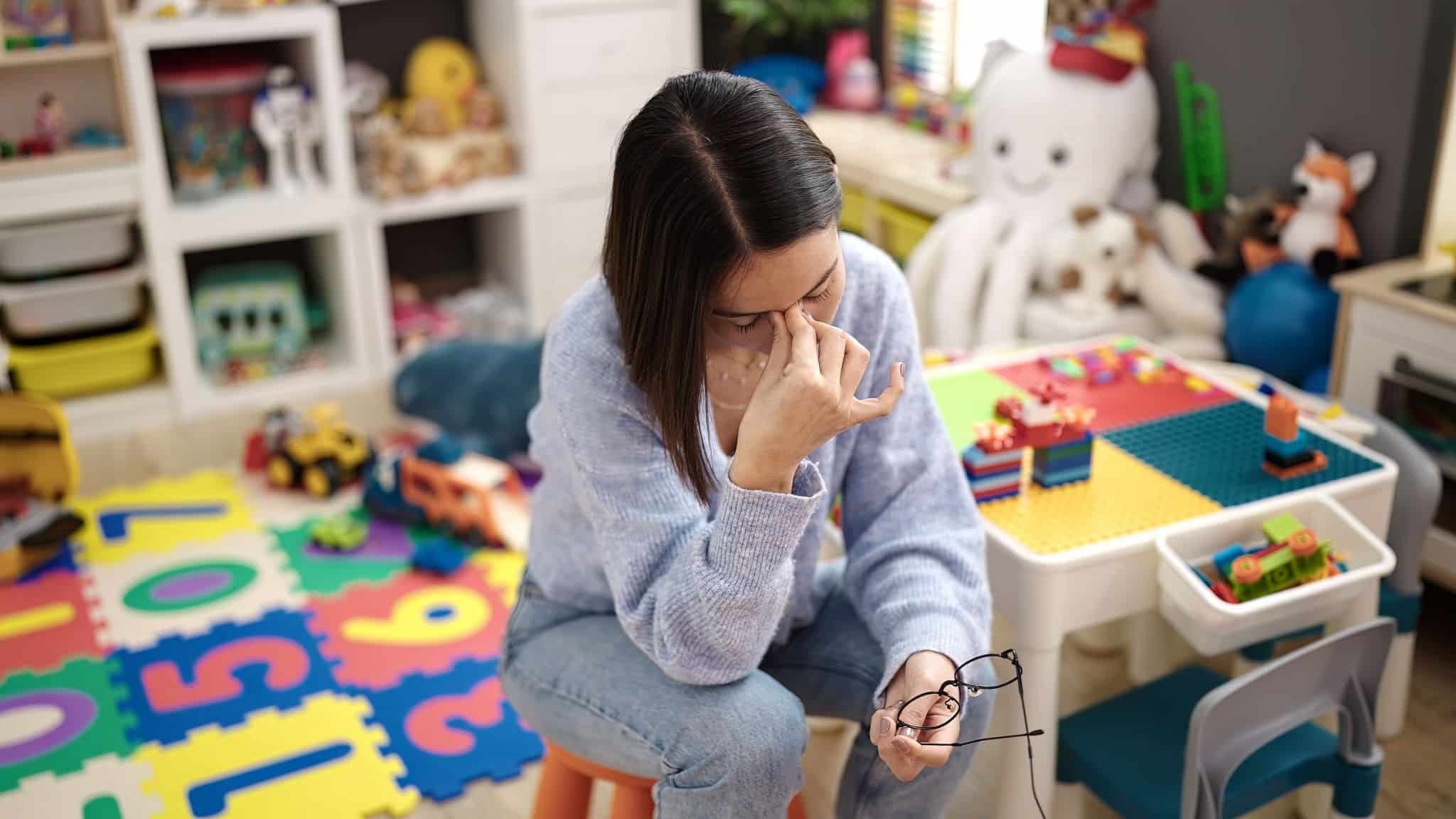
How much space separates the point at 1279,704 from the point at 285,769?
1169 millimetres

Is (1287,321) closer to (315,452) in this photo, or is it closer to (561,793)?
(561,793)

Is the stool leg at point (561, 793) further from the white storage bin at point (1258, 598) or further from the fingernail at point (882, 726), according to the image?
the white storage bin at point (1258, 598)

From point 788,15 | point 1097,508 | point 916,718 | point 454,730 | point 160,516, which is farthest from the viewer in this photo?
point 788,15

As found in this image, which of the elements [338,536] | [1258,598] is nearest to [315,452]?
[338,536]

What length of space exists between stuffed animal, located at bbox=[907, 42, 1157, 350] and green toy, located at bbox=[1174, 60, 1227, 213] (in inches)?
2.3

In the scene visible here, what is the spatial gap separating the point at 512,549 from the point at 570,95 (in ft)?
3.77

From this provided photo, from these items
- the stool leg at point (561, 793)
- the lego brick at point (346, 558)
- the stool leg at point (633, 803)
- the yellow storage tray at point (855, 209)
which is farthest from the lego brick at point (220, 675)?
the yellow storage tray at point (855, 209)

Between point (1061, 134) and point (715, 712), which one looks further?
point (1061, 134)

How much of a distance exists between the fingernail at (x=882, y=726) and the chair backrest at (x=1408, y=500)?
2.69 ft

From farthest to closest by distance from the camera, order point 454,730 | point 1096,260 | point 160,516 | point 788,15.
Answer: point 788,15, point 160,516, point 1096,260, point 454,730

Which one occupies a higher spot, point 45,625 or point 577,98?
point 577,98

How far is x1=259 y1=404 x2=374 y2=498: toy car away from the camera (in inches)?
97.1

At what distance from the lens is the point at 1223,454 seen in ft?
5.13

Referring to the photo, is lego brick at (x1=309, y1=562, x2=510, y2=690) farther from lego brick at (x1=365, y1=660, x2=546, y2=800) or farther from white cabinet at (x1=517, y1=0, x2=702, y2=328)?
white cabinet at (x1=517, y1=0, x2=702, y2=328)
